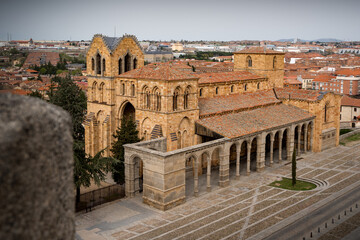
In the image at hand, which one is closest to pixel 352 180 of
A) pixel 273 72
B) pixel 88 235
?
pixel 273 72

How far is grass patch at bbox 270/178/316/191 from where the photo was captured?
3444 cm

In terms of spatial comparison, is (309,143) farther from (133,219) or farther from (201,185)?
(133,219)

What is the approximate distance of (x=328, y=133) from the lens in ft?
159

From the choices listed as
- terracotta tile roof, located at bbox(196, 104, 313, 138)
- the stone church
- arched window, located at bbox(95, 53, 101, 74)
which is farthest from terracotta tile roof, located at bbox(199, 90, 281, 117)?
arched window, located at bbox(95, 53, 101, 74)

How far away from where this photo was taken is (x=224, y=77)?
44.4m

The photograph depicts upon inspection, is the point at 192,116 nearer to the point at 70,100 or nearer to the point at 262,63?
the point at 262,63

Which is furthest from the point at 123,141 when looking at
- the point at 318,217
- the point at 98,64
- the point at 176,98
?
the point at 318,217

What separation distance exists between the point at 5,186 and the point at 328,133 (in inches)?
1876

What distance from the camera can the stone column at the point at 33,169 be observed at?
5910 mm

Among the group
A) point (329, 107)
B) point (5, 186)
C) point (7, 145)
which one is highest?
point (7, 145)

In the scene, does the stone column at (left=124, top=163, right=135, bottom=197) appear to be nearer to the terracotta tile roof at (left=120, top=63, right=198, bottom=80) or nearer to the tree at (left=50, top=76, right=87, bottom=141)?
the terracotta tile roof at (left=120, top=63, right=198, bottom=80)

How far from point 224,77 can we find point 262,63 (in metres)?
8.66

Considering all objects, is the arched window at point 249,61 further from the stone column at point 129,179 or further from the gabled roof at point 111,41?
the stone column at point 129,179

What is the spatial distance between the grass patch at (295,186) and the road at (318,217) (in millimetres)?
3158
